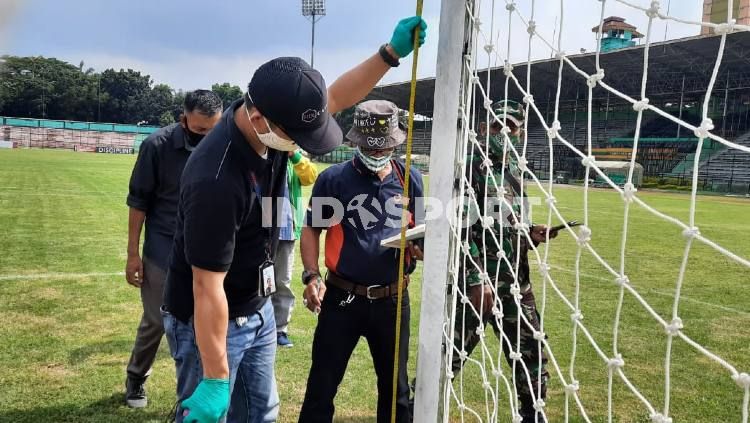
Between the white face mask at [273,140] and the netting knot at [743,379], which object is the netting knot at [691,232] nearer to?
the netting knot at [743,379]

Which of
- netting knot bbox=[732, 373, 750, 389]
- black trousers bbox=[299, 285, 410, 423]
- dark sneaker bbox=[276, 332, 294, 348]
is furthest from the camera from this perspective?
dark sneaker bbox=[276, 332, 294, 348]

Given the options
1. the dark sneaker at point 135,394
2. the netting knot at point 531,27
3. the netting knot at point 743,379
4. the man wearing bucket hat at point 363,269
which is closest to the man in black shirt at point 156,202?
the dark sneaker at point 135,394

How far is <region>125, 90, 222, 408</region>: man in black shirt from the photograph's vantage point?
3.44 meters

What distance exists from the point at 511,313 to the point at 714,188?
110ft

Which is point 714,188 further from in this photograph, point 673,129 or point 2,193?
point 2,193

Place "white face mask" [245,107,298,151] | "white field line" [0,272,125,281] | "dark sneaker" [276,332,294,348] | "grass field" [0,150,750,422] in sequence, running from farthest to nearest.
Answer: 1. "white field line" [0,272,125,281]
2. "dark sneaker" [276,332,294,348]
3. "grass field" [0,150,750,422]
4. "white face mask" [245,107,298,151]

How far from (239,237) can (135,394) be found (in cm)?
204

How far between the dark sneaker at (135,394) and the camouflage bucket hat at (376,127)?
2149mm

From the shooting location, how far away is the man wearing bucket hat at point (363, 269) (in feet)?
9.16

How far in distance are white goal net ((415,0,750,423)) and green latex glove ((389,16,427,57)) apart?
9.8 inches

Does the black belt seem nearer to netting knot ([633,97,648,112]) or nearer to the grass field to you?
the grass field

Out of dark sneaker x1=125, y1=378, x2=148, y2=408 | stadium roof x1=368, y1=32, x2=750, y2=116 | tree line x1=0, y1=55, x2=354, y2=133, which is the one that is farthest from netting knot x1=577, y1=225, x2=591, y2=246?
tree line x1=0, y1=55, x2=354, y2=133

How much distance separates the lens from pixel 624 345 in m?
4.82

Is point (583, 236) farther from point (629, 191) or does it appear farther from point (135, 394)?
point (135, 394)
